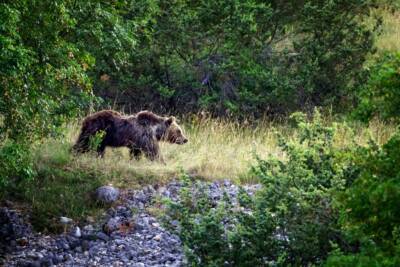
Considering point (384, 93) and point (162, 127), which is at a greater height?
point (384, 93)

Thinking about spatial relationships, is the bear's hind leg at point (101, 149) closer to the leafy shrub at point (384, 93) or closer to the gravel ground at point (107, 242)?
the gravel ground at point (107, 242)

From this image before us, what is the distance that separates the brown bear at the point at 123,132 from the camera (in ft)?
44.1

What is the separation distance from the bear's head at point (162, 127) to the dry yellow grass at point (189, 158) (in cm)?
21

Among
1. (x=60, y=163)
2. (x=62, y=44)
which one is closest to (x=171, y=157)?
(x=60, y=163)

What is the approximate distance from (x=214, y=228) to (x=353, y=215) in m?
3.07

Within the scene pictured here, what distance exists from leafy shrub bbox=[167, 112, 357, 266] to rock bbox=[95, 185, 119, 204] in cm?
389

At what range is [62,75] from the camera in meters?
9.23

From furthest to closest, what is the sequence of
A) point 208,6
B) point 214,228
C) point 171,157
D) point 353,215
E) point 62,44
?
point 208,6 < point 171,157 < point 62,44 < point 214,228 < point 353,215

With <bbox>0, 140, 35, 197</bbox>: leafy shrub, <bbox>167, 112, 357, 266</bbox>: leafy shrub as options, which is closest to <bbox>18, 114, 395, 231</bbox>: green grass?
<bbox>0, 140, 35, 197</bbox>: leafy shrub

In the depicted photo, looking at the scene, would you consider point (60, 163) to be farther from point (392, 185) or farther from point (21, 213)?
point (392, 185)

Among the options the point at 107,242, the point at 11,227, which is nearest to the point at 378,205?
the point at 107,242

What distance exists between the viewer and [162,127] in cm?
1415

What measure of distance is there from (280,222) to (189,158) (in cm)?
611

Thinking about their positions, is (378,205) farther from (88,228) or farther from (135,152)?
(135,152)
